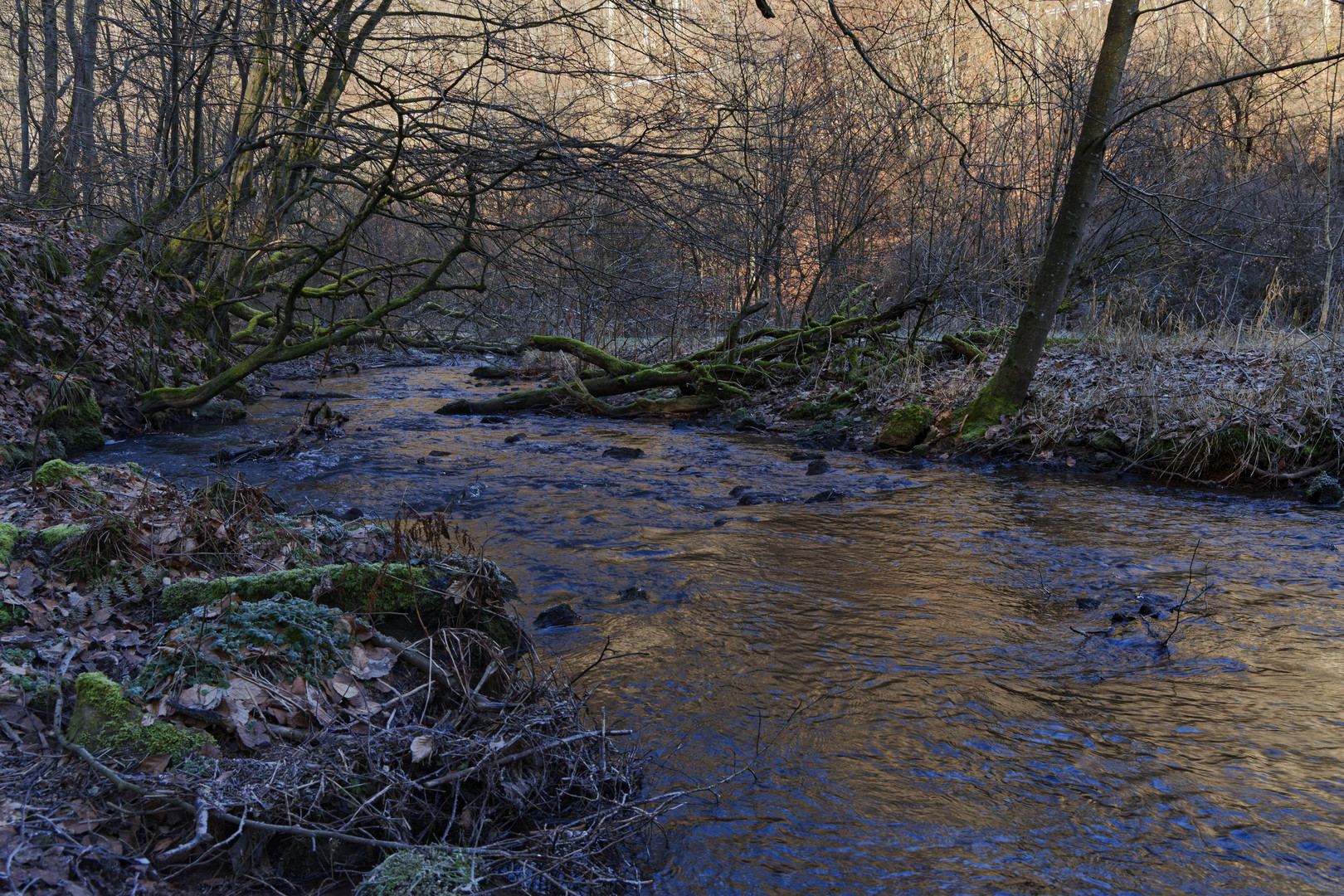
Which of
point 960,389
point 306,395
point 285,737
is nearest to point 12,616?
point 285,737

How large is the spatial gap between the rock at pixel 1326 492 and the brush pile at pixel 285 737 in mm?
7380

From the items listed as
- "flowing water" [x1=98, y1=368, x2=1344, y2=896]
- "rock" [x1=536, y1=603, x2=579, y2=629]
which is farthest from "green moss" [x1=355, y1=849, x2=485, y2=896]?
"rock" [x1=536, y1=603, x2=579, y2=629]

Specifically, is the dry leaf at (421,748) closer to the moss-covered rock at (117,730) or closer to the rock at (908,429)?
the moss-covered rock at (117,730)

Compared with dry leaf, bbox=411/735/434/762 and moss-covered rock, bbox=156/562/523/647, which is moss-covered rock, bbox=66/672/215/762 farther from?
moss-covered rock, bbox=156/562/523/647

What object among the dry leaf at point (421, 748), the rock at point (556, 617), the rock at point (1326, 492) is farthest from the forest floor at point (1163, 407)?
the dry leaf at point (421, 748)

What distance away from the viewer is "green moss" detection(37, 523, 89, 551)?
13.8ft

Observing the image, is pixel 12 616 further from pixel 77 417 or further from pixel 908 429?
pixel 908 429

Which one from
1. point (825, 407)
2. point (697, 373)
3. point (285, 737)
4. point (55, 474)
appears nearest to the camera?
point (285, 737)

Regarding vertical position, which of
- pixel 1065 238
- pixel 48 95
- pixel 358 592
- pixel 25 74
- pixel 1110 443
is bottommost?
pixel 358 592

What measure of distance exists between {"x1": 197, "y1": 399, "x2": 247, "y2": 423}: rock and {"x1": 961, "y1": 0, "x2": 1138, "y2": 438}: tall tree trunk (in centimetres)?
1054

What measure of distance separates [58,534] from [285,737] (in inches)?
87.5

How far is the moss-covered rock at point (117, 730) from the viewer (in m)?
2.66

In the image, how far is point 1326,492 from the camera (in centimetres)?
762

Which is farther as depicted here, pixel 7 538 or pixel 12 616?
pixel 7 538
